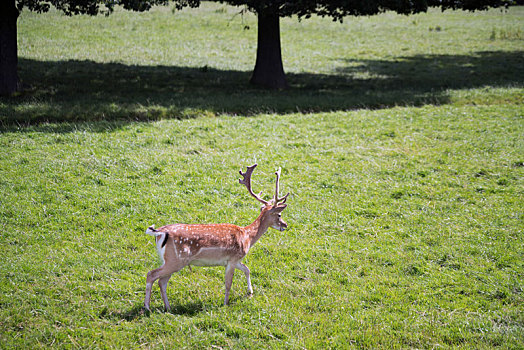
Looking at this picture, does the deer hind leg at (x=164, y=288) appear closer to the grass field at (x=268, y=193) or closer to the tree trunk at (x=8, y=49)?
the grass field at (x=268, y=193)

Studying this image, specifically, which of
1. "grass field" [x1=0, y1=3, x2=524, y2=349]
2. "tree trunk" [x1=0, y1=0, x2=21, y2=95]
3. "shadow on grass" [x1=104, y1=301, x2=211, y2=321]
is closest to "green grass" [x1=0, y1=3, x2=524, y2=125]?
"grass field" [x1=0, y1=3, x2=524, y2=349]

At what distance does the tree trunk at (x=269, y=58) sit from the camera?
2095cm

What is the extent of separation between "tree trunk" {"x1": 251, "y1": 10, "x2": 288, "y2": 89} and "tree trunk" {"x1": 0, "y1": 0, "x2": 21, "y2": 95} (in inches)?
371

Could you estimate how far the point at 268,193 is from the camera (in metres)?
9.80

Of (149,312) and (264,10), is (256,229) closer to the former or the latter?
(149,312)

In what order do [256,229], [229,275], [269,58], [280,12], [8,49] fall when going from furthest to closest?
[269,58]
[280,12]
[8,49]
[256,229]
[229,275]

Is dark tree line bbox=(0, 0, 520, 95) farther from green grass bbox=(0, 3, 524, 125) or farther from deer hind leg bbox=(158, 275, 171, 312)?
deer hind leg bbox=(158, 275, 171, 312)

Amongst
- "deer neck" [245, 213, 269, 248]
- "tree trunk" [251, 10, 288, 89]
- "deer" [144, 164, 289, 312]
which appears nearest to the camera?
"deer" [144, 164, 289, 312]

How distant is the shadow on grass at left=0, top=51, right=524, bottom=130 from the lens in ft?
49.3

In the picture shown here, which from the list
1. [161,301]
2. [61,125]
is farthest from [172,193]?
[61,125]

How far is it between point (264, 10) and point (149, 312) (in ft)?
54.8

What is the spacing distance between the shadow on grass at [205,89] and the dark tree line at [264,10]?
3.04 ft

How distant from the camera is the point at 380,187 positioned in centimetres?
1041

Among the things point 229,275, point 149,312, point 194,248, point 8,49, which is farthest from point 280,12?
point 149,312
